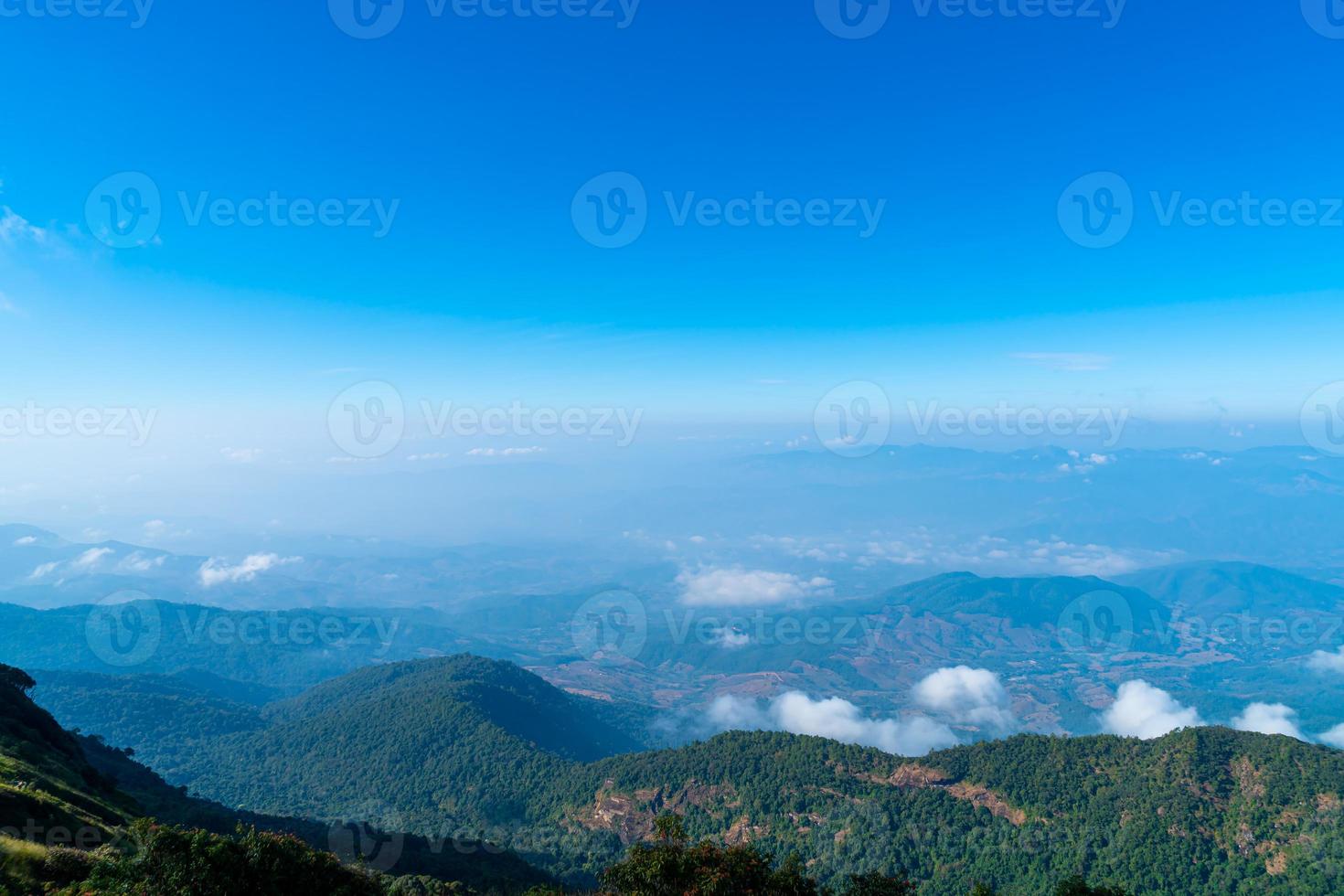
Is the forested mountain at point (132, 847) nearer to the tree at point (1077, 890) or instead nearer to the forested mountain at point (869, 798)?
the forested mountain at point (869, 798)

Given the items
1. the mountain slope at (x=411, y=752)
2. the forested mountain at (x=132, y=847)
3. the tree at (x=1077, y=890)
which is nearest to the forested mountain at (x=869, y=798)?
the mountain slope at (x=411, y=752)

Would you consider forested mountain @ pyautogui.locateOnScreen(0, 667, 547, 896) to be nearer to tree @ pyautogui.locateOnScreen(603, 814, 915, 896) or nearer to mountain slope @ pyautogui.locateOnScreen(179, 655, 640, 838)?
tree @ pyautogui.locateOnScreen(603, 814, 915, 896)

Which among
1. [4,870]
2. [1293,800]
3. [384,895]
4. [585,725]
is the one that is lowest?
[585,725]

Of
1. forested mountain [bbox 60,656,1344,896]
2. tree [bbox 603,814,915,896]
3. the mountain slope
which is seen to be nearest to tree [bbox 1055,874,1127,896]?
tree [bbox 603,814,915,896]

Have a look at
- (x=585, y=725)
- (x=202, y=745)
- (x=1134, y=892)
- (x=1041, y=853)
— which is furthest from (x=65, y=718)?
(x=1134, y=892)

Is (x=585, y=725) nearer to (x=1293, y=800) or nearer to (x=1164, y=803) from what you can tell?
(x=1164, y=803)

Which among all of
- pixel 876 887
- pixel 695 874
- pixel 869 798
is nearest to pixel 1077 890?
pixel 876 887

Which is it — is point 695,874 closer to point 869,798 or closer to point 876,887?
point 876,887

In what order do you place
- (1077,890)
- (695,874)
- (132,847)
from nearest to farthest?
(132,847)
(695,874)
(1077,890)
